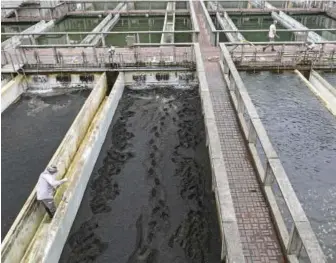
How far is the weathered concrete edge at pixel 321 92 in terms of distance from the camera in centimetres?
1181

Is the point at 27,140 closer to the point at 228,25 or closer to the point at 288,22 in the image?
the point at 228,25

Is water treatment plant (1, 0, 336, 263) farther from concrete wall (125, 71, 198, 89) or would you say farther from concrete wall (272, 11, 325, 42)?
concrete wall (272, 11, 325, 42)

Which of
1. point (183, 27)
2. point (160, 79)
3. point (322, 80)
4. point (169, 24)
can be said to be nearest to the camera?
point (322, 80)

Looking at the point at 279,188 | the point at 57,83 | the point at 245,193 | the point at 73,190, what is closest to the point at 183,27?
the point at 57,83

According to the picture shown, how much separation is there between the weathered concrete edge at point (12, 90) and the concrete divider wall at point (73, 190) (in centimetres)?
389

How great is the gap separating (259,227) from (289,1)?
26290 mm

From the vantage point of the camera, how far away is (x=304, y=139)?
1049cm

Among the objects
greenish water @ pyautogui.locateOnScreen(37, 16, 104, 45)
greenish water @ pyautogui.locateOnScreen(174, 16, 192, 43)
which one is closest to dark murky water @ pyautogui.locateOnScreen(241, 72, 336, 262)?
greenish water @ pyautogui.locateOnScreen(174, 16, 192, 43)

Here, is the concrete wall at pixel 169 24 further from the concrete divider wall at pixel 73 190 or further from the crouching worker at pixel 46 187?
the crouching worker at pixel 46 187

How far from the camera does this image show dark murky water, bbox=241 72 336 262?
306 inches

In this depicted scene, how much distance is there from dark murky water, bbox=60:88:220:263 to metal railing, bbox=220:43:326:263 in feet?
5.09

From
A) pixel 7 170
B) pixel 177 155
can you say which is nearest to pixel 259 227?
pixel 177 155

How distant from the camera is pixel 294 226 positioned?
552 centimetres

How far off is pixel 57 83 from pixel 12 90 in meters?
1.92
